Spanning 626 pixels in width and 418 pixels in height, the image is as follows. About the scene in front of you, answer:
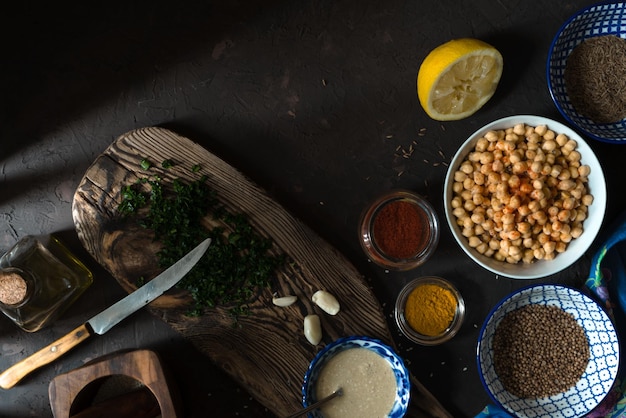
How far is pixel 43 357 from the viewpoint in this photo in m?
1.66

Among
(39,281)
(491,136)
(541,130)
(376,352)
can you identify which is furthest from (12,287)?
(541,130)

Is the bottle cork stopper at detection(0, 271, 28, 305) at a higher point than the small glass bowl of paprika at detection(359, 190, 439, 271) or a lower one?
higher

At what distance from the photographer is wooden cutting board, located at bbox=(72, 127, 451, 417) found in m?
1.66

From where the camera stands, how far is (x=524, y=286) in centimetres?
170

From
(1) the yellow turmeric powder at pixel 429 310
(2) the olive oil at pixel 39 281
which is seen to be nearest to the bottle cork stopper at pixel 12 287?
(2) the olive oil at pixel 39 281

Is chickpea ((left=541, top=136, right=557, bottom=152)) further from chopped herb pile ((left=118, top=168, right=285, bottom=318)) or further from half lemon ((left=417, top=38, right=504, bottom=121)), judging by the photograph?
chopped herb pile ((left=118, top=168, right=285, bottom=318))

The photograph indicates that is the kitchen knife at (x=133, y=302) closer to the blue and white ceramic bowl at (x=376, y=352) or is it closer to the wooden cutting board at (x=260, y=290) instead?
the wooden cutting board at (x=260, y=290)

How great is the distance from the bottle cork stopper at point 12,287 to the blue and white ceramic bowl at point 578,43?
1522 millimetres

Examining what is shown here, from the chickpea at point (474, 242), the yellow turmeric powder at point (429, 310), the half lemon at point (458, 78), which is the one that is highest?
the half lemon at point (458, 78)

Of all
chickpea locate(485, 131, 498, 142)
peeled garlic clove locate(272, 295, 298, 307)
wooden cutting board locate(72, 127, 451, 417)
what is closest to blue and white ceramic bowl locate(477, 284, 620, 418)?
wooden cutting board locate(72, 127, 451, 417)

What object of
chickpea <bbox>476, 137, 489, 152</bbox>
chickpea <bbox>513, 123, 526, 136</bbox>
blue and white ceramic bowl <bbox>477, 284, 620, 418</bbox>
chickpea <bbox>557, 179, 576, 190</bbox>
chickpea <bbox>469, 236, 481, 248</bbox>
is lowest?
blue and white ceramic bowl <bbox>477, 284, 620, 418</bbox>

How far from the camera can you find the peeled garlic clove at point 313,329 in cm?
163

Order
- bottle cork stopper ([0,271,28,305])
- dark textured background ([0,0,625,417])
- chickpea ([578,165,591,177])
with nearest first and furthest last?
1. bottle cork stopper ([0,271,28,305])
2. chickpea ([578,165,591,177])
3. dark textured background ([0,0,625,417])

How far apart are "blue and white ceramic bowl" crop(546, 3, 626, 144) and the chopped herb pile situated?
92 centimetres
